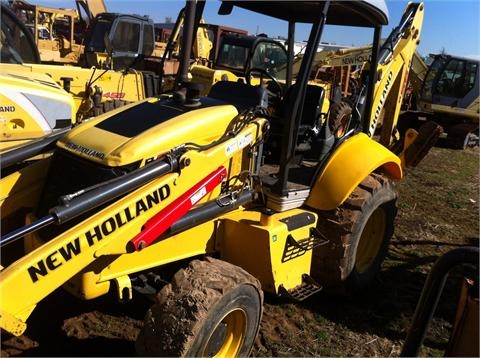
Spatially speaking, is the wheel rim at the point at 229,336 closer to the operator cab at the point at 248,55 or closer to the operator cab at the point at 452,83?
the operator cab at the point at 248,55

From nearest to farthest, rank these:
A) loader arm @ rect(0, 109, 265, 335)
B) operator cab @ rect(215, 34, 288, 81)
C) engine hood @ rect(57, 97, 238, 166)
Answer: loader arm @ rect(0, 109, 265, 335), engine hood @ rect(57, 97, 238, 166), operator cab @ rect(215, 34, 288, 81)

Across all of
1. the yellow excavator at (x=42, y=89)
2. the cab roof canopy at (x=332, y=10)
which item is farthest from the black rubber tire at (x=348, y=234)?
the yellow excavator at (x=42, y=89)

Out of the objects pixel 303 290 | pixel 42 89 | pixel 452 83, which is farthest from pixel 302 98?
pixel 452 83

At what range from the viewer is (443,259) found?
1.84 meters

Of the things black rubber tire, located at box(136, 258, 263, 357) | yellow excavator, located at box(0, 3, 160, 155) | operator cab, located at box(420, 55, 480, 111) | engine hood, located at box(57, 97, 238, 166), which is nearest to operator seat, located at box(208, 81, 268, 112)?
engine hood, located at box(57, 97, 238, 166)

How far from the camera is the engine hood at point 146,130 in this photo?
2.82 meters

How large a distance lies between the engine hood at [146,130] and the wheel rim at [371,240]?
179cm

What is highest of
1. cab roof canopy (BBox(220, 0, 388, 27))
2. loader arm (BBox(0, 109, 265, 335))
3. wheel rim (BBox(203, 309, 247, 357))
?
cab roof canopy (BBox(220, 0, 388, 27))

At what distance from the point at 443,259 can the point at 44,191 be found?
2.29 metres

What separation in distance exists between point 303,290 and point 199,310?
1.17 metres

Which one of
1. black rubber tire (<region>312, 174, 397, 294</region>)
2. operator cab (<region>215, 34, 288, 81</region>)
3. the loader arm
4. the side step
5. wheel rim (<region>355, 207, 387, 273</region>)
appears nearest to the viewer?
the loader arm

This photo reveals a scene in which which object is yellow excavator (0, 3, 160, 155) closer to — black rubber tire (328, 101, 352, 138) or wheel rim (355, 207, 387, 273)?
black rubber tire (328, 101, 352, 138)

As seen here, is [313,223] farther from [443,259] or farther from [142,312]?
[443,259]

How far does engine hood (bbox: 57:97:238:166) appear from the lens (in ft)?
9.26
